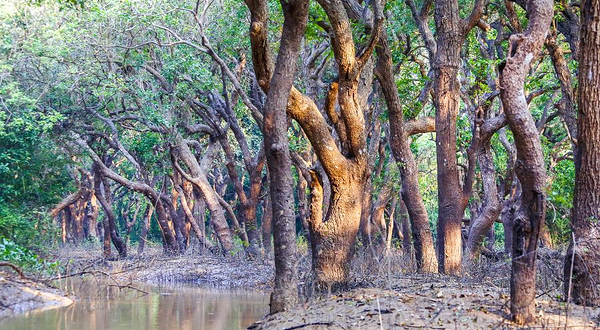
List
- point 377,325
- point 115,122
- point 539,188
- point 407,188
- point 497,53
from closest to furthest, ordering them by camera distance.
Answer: point 539,188 → point 377,325 → point 407,188 → point 497,53 → point 115,122

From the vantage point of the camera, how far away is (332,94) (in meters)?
11.5

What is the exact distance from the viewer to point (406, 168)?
14.3 meters

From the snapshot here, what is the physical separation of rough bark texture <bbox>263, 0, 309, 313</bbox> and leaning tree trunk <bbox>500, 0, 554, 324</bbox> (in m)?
3.28

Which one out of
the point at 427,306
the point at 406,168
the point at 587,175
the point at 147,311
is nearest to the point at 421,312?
the point at 427,306

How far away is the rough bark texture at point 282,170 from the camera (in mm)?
9602

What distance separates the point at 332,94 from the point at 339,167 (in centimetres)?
125

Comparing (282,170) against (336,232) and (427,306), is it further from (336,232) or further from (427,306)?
(427,306)

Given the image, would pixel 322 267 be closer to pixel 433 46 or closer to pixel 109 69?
pixel 433 46

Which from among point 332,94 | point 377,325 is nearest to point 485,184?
point 332,94

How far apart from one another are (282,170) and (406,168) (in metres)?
5.21

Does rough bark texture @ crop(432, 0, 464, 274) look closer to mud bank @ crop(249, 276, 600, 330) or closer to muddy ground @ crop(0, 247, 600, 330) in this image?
muddy ground @ crop(0, 247, 600, 330)

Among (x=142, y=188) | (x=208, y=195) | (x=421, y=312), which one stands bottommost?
(x=421, y=312)

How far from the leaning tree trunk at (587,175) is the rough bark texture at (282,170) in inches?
141

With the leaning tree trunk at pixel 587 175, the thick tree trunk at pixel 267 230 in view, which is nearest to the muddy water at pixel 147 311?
the leaning tree trunk at pixel 587 175
